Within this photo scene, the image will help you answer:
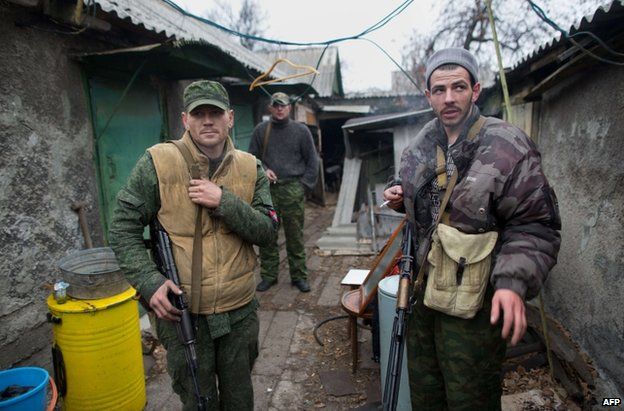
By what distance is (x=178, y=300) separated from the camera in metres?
1.99

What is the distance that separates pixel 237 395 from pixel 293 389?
3.83ft

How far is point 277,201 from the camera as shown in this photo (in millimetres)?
5297

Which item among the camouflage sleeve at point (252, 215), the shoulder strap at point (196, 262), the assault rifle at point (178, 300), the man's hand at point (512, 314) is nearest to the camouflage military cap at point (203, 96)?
the shoulder strap at point (196, 262)

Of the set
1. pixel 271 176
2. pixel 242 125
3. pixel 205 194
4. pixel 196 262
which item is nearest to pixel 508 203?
pixel 205 194

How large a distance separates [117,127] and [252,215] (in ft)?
10.4

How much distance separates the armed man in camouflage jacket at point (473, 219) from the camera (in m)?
1.73

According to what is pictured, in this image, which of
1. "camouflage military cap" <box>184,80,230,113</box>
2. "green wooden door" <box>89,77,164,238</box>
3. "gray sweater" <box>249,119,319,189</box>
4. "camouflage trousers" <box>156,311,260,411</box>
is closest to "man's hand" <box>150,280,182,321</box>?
"camouflage trousers" <box>156,311,260,411</box>

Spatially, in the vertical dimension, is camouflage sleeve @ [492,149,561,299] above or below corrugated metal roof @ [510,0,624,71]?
below

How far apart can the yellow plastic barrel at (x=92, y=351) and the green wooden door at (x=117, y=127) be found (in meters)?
1.73

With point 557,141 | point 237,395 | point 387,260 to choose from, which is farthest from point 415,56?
point 237,395

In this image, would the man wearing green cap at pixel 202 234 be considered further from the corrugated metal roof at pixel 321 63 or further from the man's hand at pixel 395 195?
the corrugated metal roof at pixel 321 63

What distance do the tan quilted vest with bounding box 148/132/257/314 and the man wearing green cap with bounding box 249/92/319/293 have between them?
299cm

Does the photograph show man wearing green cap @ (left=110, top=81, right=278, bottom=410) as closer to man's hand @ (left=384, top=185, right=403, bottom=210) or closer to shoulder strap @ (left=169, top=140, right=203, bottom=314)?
shoulder strap @ (left=169, top=140, right=203, bottom=314)

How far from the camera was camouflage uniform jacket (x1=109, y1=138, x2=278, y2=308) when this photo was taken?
199 cm
